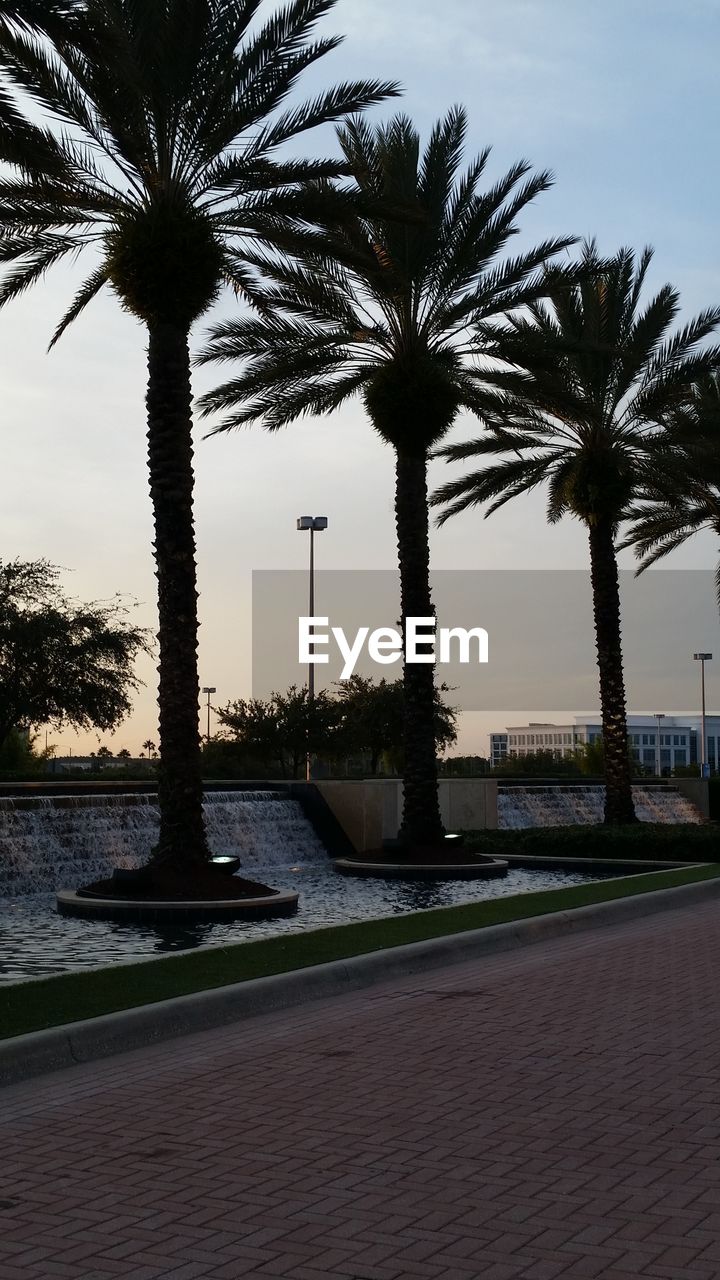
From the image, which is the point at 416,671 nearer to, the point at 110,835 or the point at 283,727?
the point at 110,835

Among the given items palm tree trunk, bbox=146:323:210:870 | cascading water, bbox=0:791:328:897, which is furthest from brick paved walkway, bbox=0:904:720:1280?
cascading water, bbox=0:791:328:897

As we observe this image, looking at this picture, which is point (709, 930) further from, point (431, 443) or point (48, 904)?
point (431, 443)

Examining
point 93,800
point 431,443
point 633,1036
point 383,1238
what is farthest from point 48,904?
point 383,1238

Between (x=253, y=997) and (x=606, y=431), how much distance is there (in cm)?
2288

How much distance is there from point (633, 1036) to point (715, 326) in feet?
75.8

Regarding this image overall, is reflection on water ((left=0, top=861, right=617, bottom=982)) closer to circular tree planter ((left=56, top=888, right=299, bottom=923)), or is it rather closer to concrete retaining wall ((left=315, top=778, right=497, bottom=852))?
circular tree planter ((left=56, top=888, right=299, bottom=923))

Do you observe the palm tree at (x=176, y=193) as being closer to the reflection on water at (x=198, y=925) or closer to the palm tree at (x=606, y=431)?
the reflection on water at (x=198, y=925)

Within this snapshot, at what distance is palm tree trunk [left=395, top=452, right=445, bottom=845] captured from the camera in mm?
24828

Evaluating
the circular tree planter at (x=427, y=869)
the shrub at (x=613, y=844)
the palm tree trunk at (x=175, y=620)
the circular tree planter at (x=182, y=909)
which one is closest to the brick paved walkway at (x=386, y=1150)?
the circular tree planter at (x=182, y=909)

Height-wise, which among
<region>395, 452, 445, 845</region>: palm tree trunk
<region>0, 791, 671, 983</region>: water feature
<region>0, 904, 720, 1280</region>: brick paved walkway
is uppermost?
<region>395, 452, 445, 845</region>: palm tree trunk

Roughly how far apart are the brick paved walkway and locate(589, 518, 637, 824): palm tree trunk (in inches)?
849

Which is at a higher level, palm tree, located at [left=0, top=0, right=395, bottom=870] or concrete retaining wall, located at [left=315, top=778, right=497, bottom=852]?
palm tree, located at [left=0, top=0, right=395, bottom=870]

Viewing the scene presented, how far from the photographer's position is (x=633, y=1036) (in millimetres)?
8891

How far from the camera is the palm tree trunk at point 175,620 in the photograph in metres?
18.4
